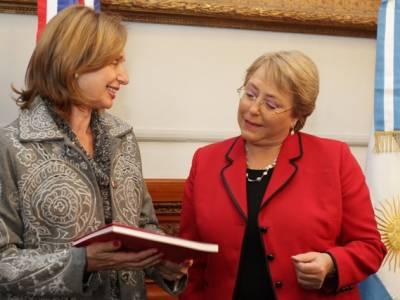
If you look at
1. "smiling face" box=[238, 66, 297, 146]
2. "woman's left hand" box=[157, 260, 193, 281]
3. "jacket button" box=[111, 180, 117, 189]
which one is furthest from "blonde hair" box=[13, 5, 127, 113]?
"woman's left hand" box=[157, 260, 193, 281]

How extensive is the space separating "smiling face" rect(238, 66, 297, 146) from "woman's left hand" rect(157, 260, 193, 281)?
1.58ft

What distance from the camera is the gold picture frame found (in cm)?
278

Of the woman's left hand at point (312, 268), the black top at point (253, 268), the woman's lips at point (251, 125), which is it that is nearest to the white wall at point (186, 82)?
the woman's lips at point (251, 125)

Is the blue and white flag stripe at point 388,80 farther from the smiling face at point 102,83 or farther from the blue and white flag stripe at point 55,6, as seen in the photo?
the blue and white flag stripe at point 55,6

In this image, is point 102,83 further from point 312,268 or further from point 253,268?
point 312,268

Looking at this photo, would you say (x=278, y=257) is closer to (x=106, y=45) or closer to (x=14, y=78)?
(x=106, y=45)

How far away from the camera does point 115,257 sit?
5.43 feet

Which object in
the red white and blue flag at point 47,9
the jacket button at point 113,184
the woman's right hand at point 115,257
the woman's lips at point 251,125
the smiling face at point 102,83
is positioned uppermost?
the red white and blue flag at point 47,9

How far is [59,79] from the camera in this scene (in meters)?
1.82

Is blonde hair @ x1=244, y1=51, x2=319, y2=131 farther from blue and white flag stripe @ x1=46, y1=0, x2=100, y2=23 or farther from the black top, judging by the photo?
blue and white flag stripe @ x1=46, y1=0, x2=100, y2=23

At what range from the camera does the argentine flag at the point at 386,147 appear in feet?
8.18

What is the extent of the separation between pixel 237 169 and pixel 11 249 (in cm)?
A: 78

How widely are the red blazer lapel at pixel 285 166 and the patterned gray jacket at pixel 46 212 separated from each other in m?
0.47

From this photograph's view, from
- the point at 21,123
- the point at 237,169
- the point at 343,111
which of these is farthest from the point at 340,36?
the point at 21,123
